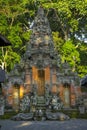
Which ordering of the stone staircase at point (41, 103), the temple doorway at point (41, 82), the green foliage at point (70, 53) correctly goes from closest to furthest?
the stone staircase at point (41, 103), the temple doorway at point (41, 82), the green foliage at point (70, 53)

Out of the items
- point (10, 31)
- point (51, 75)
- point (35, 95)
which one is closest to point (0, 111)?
point (35, 95)

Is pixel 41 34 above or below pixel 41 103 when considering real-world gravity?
above

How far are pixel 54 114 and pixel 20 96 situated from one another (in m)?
4.98

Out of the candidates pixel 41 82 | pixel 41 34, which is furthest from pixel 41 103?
pixel 41 34

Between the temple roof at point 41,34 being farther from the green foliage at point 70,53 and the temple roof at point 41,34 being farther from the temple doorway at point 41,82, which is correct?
the green foliage at point 70,53

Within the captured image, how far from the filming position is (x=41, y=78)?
30.0 m

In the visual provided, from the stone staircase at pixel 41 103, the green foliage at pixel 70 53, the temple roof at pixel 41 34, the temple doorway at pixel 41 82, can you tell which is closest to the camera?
the stone staircase at pixel 41 103

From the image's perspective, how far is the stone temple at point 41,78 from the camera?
96.3ft

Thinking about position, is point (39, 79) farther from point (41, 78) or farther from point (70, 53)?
point (70, 53)

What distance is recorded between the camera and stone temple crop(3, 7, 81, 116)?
1155 inches

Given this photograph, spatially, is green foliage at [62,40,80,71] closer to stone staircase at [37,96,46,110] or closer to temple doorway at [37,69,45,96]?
temple doorway at [37,69,45,96]

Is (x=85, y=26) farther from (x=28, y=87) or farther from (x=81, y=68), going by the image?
(x=28, y=87)

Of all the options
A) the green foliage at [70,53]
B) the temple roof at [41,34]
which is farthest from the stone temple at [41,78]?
the green foliage at [70,53]

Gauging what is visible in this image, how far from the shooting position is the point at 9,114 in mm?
28469
